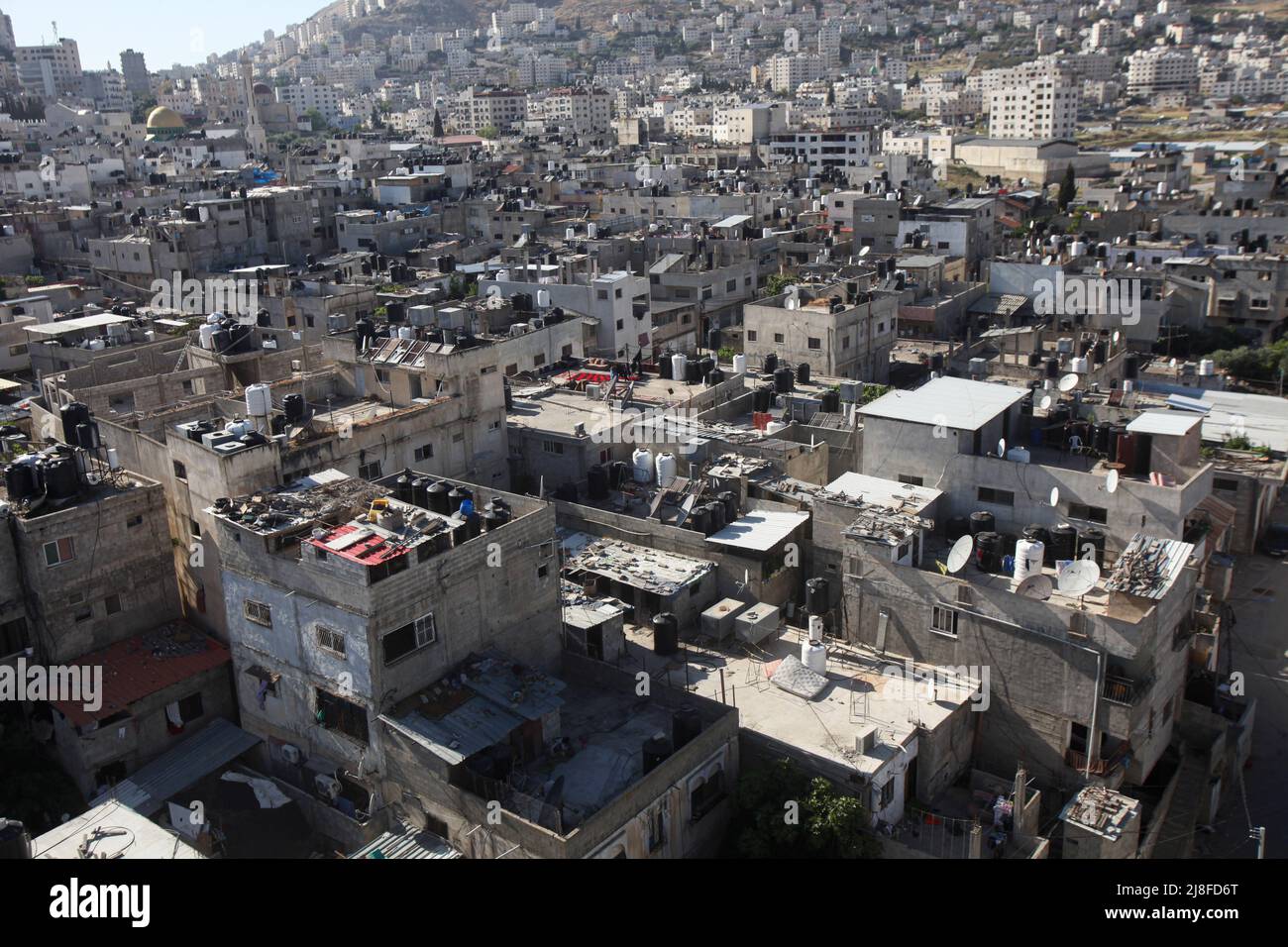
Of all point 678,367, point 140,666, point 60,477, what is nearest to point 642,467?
point 678,367

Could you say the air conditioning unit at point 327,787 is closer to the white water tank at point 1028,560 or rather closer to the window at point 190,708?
the window at point 190,708

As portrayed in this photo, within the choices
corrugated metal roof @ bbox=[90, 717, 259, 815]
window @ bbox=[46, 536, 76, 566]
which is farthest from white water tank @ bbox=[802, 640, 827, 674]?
window @ bbox=[46, 536, 76, 566]

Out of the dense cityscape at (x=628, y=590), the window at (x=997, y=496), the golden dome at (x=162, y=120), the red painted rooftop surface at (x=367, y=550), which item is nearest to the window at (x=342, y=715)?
the dense cityscape at (x=628, y=590)

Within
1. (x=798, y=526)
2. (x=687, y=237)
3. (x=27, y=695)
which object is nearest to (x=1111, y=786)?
(x=798, y=526)

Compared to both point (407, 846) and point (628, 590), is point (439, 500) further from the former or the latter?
point (407, 846)

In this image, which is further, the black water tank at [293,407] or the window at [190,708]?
the black water tank at [293,407]
